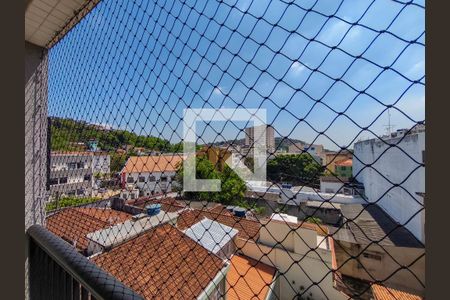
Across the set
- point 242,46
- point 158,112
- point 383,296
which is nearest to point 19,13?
point 158,112

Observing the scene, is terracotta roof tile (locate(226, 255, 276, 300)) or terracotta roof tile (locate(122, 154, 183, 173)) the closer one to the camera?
terracotta roof tile (locate(122, 154, 183, 173))

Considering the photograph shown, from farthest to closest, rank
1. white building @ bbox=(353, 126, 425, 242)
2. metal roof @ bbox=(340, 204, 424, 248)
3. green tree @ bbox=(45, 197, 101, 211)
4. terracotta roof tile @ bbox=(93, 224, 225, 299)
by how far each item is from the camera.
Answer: green tree @ bbox=(45, 197, 101, 211)
terracotta roof tile @ bbox=(93, 224, 225, 299)
metal roof @ bbox=(340, 204, 424, 248)
white building @ bbox=(353, 126, 425, 242)

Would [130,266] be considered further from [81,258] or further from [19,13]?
[19,13]

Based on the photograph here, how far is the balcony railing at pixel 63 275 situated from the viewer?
0.59 m

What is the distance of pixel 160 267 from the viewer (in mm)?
1846

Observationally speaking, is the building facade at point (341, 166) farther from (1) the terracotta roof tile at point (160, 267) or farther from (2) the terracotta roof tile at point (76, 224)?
(2) the terracotta roof tile at point (76, 224)

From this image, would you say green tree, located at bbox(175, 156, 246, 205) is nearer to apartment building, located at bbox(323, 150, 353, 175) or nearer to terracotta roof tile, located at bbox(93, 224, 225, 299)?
terracotta roof tile, located at bbox(93, 224, 225, 299)

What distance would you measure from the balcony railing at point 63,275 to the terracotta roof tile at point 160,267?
0.76 m

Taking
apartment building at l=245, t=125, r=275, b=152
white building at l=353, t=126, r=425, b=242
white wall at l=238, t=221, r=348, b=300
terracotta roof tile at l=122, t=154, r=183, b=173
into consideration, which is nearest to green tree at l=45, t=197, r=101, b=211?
terracotta roof tile at l=122, t=154, r=183, b=173

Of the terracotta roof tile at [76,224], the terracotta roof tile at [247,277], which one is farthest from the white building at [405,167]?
the terracotta roof tile at [76,224]

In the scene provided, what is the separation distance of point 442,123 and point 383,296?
10.6 feet

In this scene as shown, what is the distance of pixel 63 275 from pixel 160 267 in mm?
1174

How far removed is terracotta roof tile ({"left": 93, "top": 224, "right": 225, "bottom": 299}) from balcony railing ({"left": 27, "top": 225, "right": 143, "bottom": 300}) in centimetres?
76

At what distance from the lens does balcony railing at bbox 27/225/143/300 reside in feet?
1.93
